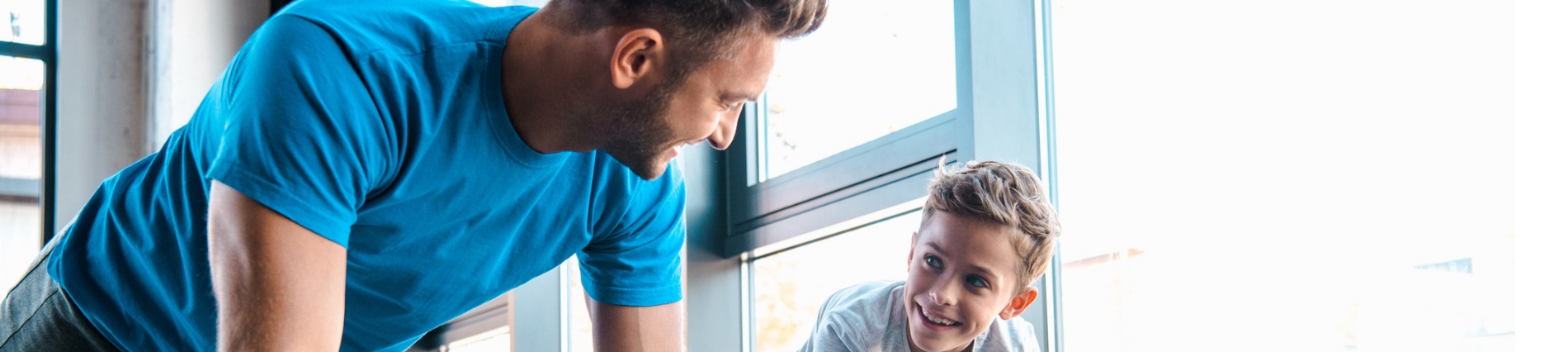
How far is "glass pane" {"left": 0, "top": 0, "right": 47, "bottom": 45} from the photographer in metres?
3.71

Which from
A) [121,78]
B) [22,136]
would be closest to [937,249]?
[121,78]

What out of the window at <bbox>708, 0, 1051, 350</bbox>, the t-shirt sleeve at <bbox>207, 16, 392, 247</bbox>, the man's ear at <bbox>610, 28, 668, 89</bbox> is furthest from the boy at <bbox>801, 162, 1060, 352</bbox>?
the t-shirt sleeve at <bbox>207, 16, 392, 247</bbox>

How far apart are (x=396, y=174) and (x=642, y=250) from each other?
0.37 m

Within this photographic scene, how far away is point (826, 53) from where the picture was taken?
8.55 feet

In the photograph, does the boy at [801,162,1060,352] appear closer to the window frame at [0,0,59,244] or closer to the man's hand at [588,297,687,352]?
the man's hand at [588,297,687,352]

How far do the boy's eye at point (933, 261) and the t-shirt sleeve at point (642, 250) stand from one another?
41cm

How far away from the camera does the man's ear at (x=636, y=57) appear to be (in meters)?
1.10

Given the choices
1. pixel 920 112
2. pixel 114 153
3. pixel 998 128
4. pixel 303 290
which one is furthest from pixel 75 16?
pixel 303 290

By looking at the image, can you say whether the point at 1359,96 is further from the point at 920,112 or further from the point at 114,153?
the point at 114,153

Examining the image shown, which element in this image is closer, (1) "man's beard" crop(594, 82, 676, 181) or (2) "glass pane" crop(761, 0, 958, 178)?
(1) "man's beard" crop(594, 82, 676, 181)

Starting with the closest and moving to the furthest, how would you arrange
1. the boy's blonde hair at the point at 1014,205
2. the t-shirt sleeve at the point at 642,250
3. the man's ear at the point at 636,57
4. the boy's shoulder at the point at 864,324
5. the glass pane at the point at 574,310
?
1. the man's ear at the point at 636,57
2. the t-shirt sleeve at the point at 642,250
3. the boy's blonde hair at the point at 1014,205
4. the boy's shoulder at the point at 864,324
5. the glass pane at the point at 574,310

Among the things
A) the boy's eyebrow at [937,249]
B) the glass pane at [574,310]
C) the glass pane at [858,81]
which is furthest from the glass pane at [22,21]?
the boy's eyebrow at [937,249]

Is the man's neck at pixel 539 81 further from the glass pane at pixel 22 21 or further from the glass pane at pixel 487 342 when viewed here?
the glass pane at pixel 22 21

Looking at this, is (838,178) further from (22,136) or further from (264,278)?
(22,136)
